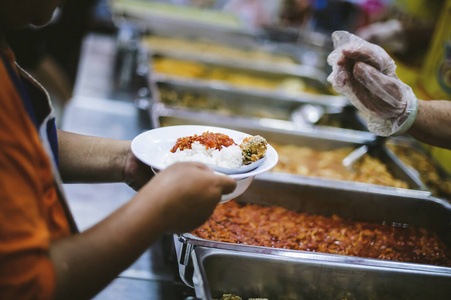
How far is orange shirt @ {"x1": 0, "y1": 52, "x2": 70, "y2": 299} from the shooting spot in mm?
800

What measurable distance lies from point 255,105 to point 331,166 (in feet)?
3.84

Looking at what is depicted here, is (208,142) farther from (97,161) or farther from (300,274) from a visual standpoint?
(300,274)

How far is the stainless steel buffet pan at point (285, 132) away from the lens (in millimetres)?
2758

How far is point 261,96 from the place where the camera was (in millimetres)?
3611

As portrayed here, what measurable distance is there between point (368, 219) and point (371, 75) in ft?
3.06

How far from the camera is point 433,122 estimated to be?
173cm

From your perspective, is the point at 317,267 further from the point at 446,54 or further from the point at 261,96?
the point at 261,96

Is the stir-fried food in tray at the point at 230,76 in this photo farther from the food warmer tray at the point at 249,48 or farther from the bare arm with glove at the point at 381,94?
the bare arm with glove at the point at 381,94

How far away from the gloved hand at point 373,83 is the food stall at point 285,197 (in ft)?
1.95

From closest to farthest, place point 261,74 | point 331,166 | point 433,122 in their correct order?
point 433,122 < point 331,166 < point 261,74

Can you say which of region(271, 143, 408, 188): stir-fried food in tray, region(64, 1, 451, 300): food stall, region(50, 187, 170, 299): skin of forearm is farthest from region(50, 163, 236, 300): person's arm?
region(271, 143, 408, 188): stir-fried food in tray

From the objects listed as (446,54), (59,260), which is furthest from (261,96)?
(59,260)

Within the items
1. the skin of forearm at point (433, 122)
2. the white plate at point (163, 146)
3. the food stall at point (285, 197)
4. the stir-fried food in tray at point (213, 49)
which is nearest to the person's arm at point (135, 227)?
the white plate at point (163, 146)

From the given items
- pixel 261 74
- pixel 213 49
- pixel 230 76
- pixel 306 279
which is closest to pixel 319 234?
pixel 306 279
